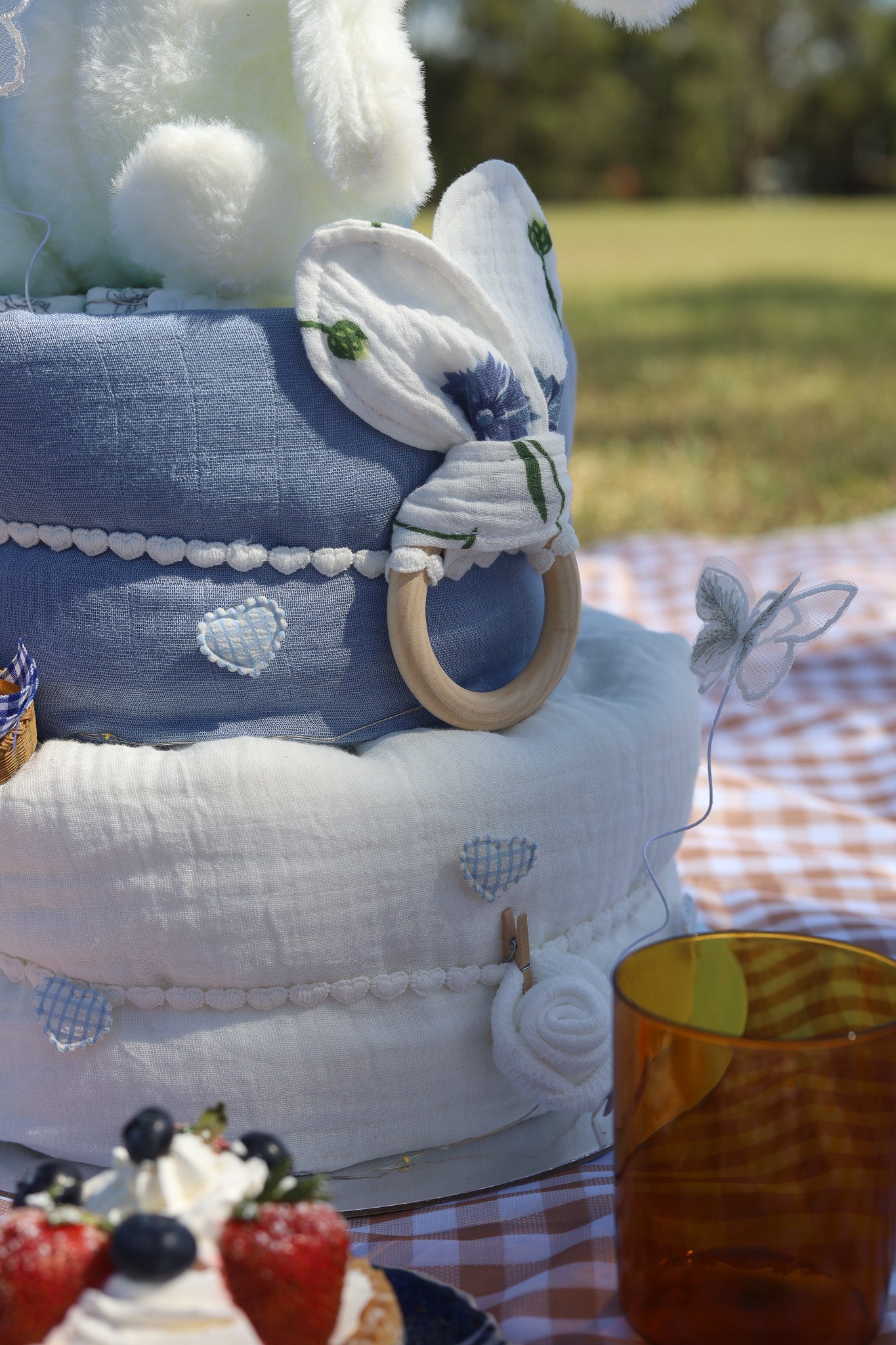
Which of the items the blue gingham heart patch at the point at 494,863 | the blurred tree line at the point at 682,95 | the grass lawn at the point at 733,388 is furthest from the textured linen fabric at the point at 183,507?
the blurred tree line at the point at 682,95

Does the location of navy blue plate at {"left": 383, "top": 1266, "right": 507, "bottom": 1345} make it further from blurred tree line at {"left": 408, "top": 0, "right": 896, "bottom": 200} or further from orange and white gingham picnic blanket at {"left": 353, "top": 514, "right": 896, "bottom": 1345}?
blurred tree line at {"left": 408, "top": 0, "right": 896, "bottom": 200}

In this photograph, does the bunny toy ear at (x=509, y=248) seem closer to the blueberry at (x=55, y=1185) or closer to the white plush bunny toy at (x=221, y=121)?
the white plush bunny toy at (x=221, y=121)

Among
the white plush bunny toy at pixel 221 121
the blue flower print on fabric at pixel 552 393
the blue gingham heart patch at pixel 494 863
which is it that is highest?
the white plush bunny toy at pixel 221 121

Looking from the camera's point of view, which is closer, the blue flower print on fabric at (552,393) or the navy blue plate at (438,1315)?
the navy blue plate at (438,1315)

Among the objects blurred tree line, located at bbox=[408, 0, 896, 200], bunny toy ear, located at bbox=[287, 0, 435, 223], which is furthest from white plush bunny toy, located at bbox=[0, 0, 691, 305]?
blurred tree line, located at bbox=[408, 0, 896, 200]

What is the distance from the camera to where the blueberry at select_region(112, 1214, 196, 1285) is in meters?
0.39

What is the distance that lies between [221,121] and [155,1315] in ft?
2.05

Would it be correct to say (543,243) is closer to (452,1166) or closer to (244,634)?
(244,634)

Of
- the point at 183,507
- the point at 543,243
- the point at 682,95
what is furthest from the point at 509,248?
the point at 682,95

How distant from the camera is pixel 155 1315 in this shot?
0.39 metres

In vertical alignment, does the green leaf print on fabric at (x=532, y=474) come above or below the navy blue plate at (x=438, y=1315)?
above

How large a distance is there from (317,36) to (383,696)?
14.4 inches

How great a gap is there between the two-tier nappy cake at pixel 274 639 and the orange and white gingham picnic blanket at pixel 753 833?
2.6 inches

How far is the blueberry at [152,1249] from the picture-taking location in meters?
0.39
